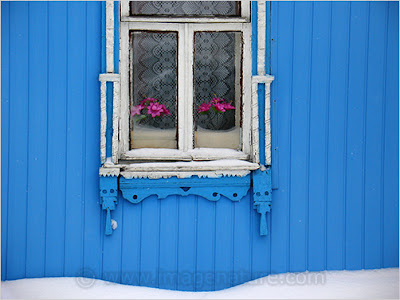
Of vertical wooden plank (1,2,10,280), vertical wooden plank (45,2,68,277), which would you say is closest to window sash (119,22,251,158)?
vertical wooden plank (45,2,68,277)

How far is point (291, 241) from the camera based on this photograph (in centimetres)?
277

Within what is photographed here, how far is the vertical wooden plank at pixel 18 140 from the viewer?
2.67 meters

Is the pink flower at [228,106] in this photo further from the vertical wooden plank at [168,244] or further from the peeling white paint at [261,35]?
the vertical wooden plank at [168,244]

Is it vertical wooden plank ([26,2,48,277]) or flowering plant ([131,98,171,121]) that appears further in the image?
flowering plant ([131,98,171,121])

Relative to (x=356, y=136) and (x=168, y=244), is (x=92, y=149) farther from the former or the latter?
(x=356, y=136)

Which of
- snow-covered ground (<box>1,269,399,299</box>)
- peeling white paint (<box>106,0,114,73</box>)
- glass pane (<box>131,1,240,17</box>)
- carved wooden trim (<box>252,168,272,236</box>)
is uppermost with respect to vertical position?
glass pane (<box>131,1,240,17</box>)

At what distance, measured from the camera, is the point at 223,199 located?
273 centimetres

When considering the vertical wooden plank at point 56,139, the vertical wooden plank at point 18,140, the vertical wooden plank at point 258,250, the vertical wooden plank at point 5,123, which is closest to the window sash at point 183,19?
the vertical wooden plank at point 56,139

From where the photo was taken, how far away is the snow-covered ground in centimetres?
260

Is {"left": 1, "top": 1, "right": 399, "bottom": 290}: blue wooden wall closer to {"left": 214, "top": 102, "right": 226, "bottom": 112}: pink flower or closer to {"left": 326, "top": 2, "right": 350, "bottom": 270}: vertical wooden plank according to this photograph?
{"left": 326, "top": 2, "right": 350, "bottom": 270}: vertical wooden plank

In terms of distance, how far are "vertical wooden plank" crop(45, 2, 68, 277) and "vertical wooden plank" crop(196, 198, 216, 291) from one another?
883mm

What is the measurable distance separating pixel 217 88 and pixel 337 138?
34.1 inches

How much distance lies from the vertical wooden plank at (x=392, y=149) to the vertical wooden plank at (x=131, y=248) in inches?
64.9

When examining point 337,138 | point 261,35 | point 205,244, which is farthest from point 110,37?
point 337,138
